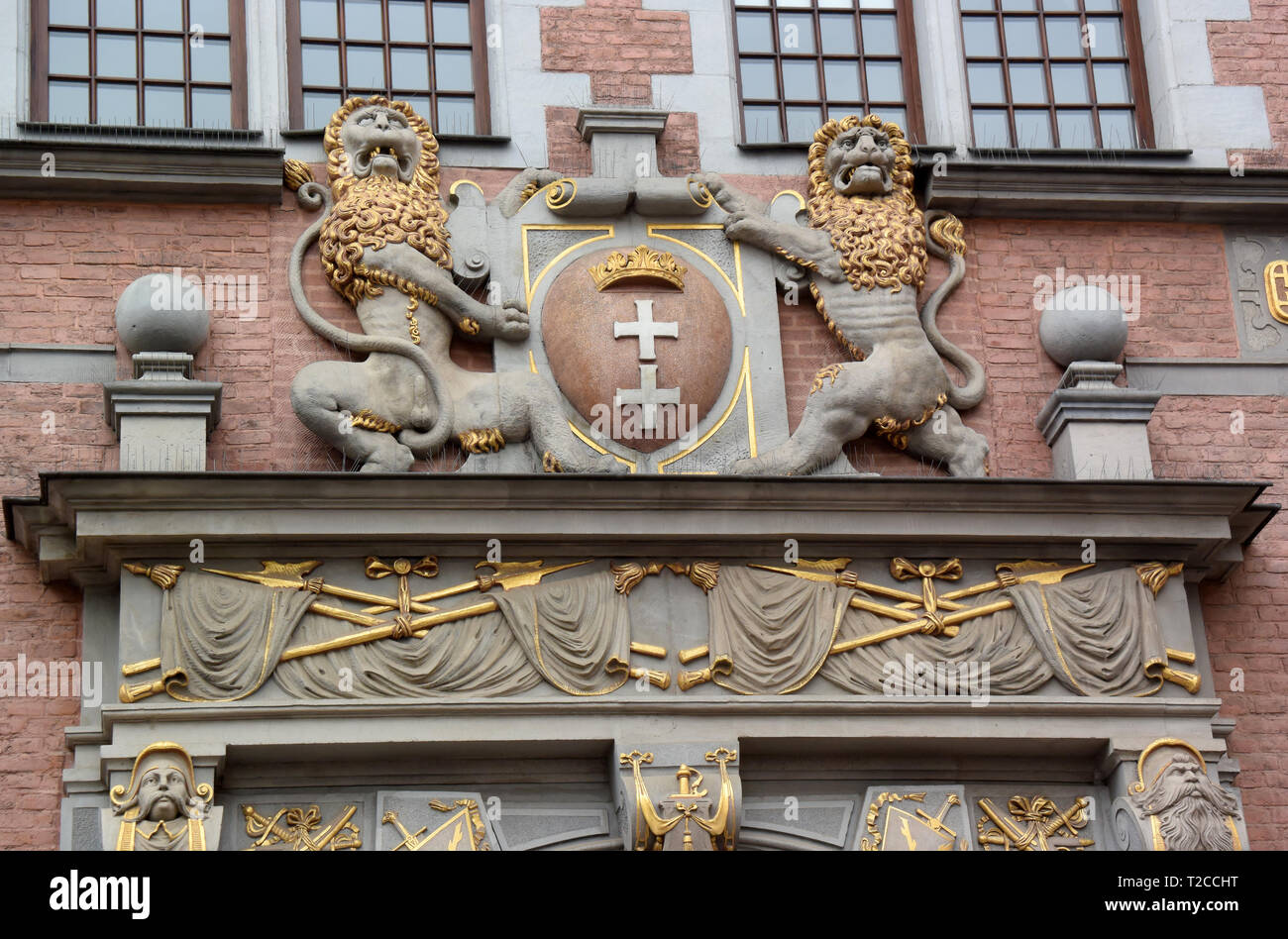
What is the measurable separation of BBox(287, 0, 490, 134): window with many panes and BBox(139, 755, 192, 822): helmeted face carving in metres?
3.61

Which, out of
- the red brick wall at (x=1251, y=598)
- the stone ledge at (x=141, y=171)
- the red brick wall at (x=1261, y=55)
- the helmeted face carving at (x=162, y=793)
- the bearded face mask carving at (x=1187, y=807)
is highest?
the red brick wall at (x=1261, y=55)

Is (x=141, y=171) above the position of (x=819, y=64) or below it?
below

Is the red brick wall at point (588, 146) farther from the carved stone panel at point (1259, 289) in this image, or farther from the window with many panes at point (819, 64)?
the carved stone panel at point (1259, 289)

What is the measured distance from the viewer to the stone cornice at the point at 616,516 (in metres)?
11.7

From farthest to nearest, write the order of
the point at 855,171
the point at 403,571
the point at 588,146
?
the point at 588,146
the point at 855,171
the point at 403,571

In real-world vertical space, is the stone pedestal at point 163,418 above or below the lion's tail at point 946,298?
below

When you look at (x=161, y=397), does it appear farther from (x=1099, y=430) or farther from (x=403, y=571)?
(x=1099, y=430)

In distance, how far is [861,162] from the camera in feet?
43.0

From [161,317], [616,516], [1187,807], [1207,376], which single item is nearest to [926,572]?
[616,516]

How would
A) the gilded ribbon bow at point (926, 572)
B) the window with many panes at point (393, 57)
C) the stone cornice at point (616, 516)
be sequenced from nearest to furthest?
1. the stone cornice at point (616, 516)
2. the gilded ribbon bow at point (926, 572)
3. the window with many panes at point (393, 57)

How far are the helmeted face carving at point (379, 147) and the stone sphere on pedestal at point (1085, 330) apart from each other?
10.3ft

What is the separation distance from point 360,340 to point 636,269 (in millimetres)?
1346

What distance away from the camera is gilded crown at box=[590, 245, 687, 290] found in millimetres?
12703

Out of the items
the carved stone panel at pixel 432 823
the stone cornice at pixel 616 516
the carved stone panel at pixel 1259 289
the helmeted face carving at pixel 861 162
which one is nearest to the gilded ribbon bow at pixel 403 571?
the stone cornice at pixel 616 516
